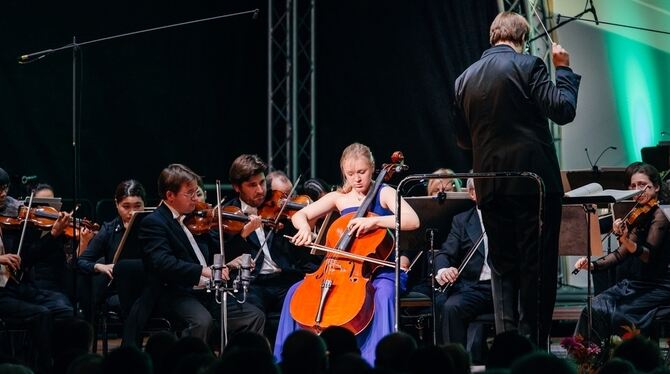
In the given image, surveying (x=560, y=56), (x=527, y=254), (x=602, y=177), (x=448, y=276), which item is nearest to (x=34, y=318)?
(x=448, y=276)

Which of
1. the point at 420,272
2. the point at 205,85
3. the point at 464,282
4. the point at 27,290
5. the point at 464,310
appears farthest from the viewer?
the point at 205,85

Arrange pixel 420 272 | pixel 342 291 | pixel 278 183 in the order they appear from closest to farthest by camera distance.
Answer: pixel 342 291 → pixel 420 272 → pixel 278 183

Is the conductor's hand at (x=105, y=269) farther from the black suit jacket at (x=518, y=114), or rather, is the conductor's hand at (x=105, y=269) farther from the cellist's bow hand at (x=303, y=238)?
the black suit jacket at (x=518, y=114)

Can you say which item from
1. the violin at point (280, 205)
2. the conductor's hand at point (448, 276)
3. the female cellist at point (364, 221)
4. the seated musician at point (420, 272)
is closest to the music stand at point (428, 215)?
the female cellist at point (364, 221)

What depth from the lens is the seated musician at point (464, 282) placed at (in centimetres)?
598

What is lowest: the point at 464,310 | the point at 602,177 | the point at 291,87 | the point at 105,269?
the point at 464,310

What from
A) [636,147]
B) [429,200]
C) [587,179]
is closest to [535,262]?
[429,200]

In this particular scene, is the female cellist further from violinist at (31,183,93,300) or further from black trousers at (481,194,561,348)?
violinist at (31,183,93,300)

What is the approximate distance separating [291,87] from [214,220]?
3252 millimetres

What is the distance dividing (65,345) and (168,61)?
567 cm

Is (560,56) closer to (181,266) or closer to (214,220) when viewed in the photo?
(181,266)

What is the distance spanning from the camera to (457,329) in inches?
235

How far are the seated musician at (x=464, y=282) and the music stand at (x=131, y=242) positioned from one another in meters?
1.77

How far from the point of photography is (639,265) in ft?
20.6
